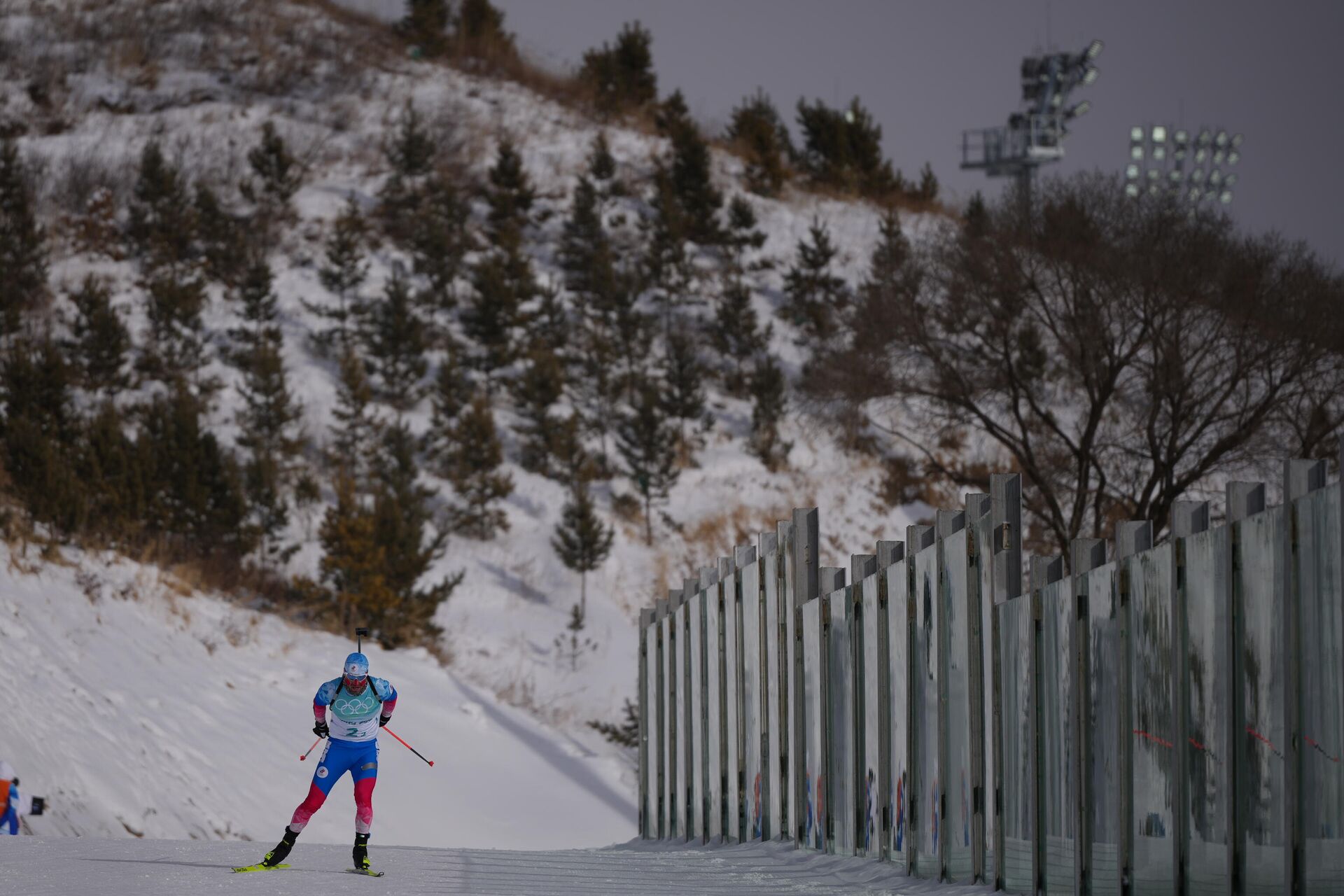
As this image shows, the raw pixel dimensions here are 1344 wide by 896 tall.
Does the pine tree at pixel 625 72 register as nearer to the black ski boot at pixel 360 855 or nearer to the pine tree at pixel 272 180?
the pine tree at pixel 272 180

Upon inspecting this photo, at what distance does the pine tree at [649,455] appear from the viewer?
38.0m

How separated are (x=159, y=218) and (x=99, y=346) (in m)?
9.88

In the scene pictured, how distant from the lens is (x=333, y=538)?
29.0m

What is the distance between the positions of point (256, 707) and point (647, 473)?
59.6ft

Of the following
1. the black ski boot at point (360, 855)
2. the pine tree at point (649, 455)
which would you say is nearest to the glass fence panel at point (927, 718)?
the black ski boot at point (360, 855)

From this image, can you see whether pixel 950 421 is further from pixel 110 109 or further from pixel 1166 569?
pixel 110 109

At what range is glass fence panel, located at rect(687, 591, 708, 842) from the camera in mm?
14422

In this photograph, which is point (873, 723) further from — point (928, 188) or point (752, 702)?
point (928, 188)

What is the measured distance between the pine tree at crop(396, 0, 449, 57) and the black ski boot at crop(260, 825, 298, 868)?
188ft

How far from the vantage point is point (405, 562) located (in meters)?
29.1

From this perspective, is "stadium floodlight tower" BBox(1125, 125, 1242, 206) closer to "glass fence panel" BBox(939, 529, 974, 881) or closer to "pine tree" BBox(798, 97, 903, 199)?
"pine tree" BBox(798, 97, 903, 199)

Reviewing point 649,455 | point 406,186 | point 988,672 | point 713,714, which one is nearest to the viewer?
point 988,672

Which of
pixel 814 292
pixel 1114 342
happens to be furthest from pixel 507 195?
pixel 1114 342

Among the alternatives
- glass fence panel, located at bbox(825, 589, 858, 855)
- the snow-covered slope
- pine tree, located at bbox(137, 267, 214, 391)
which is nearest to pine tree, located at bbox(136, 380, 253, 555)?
the snow-covered slope
